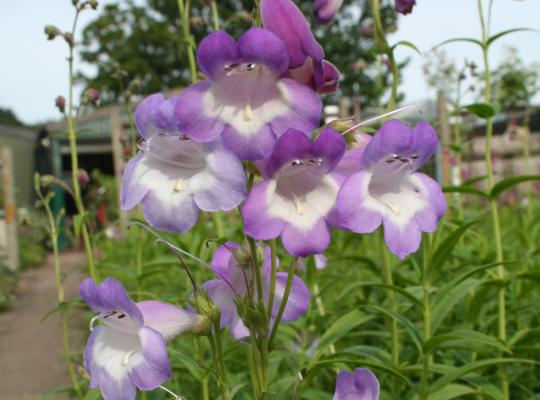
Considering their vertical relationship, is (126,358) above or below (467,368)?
above

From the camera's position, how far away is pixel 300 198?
3.01 ft

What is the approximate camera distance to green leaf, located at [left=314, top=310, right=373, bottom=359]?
164 centimetres

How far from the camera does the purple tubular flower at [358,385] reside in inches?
40.0

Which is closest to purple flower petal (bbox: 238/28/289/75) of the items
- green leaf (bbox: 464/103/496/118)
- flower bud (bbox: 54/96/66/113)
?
green leaf (bbox: 464/103/496/118)

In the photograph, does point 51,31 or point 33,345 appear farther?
point 33,345

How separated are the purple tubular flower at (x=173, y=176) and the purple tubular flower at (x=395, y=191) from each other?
160 millimetres

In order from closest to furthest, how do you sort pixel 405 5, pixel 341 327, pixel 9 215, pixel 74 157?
pixel 405 5
pixel 341 327
pixel 74 157
pixel 9 215

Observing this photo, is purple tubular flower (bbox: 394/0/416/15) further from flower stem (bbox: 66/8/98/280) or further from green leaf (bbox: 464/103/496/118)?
flower stem (bbox: 66/8/98/280)

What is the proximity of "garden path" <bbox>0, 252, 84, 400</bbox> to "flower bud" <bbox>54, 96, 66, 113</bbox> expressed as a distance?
744 mm

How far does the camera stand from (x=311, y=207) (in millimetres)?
905

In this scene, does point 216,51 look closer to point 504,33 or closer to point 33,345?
point 504,33

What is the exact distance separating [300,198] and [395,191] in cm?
16

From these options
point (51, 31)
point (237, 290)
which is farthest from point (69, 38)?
point (237, 290)

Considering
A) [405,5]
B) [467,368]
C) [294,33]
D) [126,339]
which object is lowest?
[467,368]
